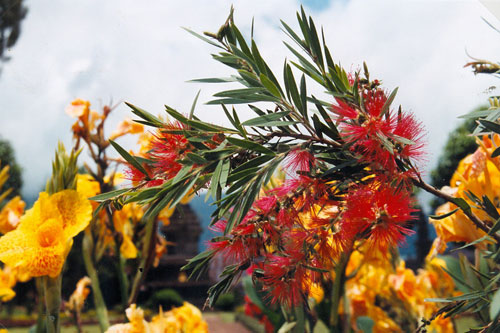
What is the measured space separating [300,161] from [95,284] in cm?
35

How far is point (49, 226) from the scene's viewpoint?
1.29ft

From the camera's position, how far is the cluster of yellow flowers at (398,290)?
2.13 ft

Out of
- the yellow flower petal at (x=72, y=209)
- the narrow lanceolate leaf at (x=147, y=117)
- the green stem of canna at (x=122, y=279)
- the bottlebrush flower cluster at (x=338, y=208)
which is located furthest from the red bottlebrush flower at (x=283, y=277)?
the green stem of canna at (x=122, y=279)

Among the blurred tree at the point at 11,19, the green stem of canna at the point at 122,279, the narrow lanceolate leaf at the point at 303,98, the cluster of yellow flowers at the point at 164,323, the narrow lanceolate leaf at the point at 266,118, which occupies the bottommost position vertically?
the cluster of yellow flowers at the point at 164,323

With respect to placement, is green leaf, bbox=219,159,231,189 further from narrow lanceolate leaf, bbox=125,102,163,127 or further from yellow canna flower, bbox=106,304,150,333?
yellow canna flower, bbox=106,304,150,333

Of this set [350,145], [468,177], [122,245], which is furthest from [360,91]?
[122,245]

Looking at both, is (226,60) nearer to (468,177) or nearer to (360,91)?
(360,91)

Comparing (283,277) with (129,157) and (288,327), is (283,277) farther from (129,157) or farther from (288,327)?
(288,327)

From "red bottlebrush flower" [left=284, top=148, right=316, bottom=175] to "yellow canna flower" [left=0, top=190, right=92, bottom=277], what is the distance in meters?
0.22

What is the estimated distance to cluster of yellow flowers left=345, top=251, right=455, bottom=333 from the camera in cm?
65

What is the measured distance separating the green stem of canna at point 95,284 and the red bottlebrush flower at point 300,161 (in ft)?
1.12

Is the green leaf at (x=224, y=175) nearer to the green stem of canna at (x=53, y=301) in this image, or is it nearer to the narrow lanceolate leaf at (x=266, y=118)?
the narrow lanceolate leaf at (x=266, y=118)

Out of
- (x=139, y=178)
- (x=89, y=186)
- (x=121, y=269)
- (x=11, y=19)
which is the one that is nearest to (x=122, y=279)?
(x=121, y=269)

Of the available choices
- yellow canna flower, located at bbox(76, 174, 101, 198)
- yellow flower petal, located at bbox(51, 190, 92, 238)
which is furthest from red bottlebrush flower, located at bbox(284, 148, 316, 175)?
yellow canna flower, located at bbox(76, 174, 101, 198)
